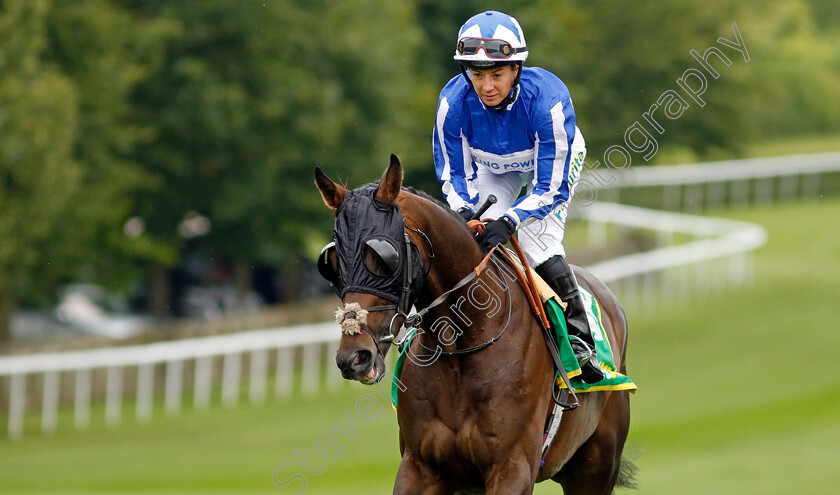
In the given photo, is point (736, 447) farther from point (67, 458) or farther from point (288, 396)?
point (67, 458)

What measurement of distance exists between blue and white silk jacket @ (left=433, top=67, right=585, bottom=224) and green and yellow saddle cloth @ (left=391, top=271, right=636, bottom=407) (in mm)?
393

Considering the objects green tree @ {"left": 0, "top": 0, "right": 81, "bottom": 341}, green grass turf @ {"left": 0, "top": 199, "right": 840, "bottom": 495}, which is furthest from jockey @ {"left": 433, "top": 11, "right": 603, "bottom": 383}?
green tree @ {"left": 0, "top": 0, "right": 81, "bottom": 341}

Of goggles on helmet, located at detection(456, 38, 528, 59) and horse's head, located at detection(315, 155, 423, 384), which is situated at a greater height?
goggles on helmet, located at detection(456, 38, 528, 59)

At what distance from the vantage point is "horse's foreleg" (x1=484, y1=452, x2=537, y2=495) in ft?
15.5

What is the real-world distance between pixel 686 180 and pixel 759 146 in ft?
51.9

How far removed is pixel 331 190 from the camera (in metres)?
4.30

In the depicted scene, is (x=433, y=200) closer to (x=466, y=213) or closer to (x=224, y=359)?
(x=466, y=213)

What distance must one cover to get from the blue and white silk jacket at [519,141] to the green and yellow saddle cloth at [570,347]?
39 cm

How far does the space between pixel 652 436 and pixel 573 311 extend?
332 inches

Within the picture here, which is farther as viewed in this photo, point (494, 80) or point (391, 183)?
point (494, 80)

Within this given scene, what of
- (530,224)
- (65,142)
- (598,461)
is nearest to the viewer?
(530,224)

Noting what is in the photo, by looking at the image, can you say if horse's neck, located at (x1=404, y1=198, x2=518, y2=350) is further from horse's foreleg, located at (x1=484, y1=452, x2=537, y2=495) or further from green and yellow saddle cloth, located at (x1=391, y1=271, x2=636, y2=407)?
horse's foreleg, located at (x1=484, y1=452, x2=537, y2=495)

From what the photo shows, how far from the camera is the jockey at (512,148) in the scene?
16.4 ft

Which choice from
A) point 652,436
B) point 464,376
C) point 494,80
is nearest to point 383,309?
point 464,376
